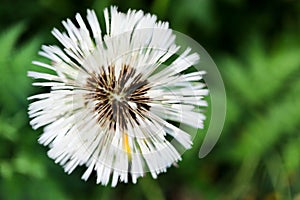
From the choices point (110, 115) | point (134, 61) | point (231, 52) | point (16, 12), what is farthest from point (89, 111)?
point (231, 52)

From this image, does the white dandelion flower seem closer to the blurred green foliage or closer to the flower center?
the flower center

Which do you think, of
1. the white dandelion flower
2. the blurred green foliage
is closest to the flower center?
the white dandelion flower

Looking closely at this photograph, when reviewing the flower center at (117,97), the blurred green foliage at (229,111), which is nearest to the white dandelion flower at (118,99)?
the flower center at (117,97)

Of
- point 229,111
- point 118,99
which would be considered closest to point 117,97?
point 118,99

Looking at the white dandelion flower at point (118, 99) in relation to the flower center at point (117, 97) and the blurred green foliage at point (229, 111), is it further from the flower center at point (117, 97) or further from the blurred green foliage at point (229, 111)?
the blurred green foliage at point (229, 111)

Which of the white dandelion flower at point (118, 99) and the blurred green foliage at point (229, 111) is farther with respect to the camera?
the blurred green foliage at point (229, 111)

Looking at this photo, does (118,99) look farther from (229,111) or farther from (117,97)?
(229,111)
